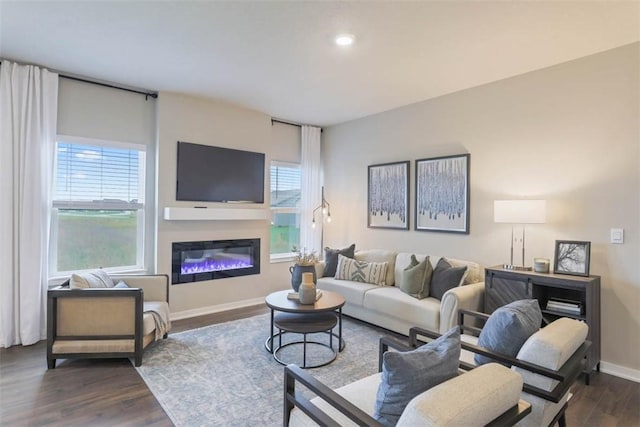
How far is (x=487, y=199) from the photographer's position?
12.8 ft

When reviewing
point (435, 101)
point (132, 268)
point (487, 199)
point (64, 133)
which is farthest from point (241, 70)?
point (487, 199)

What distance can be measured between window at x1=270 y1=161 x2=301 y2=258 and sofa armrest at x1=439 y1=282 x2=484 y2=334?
306 centimetres

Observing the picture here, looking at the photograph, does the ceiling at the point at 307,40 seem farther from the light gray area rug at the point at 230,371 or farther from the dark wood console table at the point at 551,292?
the light gray area rug at the point at 230,371

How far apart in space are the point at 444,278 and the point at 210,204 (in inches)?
123

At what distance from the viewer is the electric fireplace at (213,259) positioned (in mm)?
4387

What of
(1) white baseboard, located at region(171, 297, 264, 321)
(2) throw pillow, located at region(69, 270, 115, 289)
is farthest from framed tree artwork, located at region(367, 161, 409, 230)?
(2) throw pillow, located at region(69, 270, 115, 289)

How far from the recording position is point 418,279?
3.71 metres

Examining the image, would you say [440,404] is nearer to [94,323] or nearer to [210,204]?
[94,323]

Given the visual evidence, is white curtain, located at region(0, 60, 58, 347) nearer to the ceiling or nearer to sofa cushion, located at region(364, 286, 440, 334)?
the ceiling

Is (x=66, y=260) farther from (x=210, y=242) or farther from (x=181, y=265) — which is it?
(x=210, y=242)

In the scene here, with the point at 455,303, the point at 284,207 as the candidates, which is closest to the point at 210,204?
the point at 284,207

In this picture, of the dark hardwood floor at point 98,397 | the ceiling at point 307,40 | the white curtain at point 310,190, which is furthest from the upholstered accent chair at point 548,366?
the white curtain at point 310,190

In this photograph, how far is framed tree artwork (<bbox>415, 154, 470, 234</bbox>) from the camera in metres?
4.07

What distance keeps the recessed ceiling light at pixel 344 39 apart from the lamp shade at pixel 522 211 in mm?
2107
